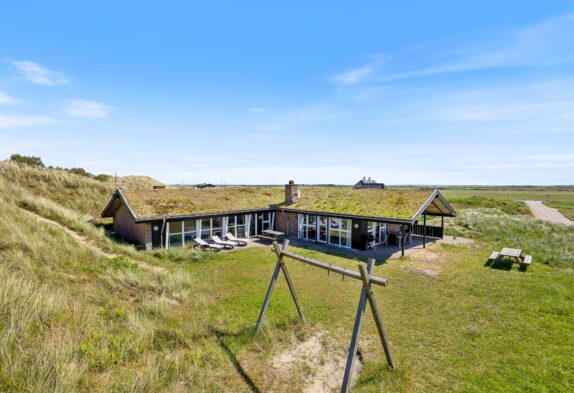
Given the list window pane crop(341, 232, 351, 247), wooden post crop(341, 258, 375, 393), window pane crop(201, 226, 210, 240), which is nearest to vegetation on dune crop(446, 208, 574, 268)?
window pane crop(341, 232, 351, 247)

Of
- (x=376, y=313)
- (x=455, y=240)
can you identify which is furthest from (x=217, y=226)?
(x=455, y=240)

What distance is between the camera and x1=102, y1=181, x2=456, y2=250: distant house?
1789 cm

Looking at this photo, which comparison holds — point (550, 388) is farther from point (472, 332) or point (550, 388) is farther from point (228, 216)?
point (228, 216)

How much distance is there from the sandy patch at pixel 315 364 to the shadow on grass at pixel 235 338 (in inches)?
27.4

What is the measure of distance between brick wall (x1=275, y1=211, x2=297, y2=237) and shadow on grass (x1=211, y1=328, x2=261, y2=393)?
15168 mm

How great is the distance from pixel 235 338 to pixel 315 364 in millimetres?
2300

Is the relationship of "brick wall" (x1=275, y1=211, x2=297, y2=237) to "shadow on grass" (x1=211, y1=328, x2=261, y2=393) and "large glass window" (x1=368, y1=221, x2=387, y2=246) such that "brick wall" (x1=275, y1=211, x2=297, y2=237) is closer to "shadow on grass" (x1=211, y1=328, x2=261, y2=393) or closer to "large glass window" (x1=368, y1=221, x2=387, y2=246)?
"large glass window" (x1=368, y1=221, x2=387, y2=246)

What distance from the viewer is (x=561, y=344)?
7637 millimetres

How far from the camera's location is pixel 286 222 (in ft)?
78.1

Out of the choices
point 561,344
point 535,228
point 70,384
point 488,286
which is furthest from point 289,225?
point 535,228

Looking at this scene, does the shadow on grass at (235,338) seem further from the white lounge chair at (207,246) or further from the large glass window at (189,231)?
the large glass window at (189,231)

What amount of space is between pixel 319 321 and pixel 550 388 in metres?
5.46

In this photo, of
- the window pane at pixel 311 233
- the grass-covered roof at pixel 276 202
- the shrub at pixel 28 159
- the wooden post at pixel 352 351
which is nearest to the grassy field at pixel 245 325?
the wooden post at pixel 352 351

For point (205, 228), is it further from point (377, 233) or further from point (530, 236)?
point (530, 236)
